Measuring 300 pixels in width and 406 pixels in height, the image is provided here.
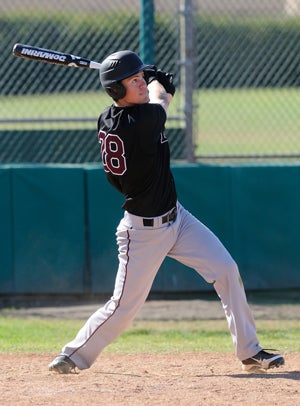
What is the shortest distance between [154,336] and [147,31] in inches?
116

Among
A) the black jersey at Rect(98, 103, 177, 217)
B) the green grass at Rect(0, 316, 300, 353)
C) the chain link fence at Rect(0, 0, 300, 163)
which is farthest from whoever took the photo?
the chain link fence at Rect(0, 0, 300, 163)

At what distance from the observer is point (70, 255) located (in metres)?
8.16

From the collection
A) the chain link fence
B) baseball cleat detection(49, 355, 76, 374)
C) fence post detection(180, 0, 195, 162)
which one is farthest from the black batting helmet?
fence post detection(180, 0, 195, 162)

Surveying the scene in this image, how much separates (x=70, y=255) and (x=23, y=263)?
0.44 m

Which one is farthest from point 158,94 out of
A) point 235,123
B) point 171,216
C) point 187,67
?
point 235,123

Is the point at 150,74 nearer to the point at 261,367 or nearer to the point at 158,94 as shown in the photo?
the point at 158,94

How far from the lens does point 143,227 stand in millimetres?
5031

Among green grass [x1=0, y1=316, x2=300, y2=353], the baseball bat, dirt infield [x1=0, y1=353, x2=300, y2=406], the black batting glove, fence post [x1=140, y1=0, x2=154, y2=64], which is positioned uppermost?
fence post [x1=140, y1=0, x2=154, y2=64]

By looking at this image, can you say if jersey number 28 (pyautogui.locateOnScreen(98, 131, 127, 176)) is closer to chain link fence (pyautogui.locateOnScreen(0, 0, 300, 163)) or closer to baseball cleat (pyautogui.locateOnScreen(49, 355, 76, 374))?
baseball cleat (pyautogui.locateOnScreen(49, 355, 76, 374))

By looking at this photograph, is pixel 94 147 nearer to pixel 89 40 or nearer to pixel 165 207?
pixel 89 40

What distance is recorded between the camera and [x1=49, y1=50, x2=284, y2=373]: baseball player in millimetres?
4844

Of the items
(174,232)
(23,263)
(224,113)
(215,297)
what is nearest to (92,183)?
(23,263)

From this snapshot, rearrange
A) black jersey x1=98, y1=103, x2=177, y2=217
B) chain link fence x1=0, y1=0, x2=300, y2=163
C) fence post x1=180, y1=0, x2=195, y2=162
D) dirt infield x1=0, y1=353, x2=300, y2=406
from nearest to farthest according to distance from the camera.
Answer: dirt infield x1=0, y1=353, x2=300, y2=406 → black jersey x1=98, y1=103, x2=177, y2=217 → fence post x1=180, y1=0, x2=195, y2=162 → chain link fence x1=0, y1=0, x2=300, y2=163

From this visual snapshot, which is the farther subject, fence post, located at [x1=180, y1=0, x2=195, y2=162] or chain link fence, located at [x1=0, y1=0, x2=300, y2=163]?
chain link fence, located at [x1=0, y1=0, x2=300, y2=163]
